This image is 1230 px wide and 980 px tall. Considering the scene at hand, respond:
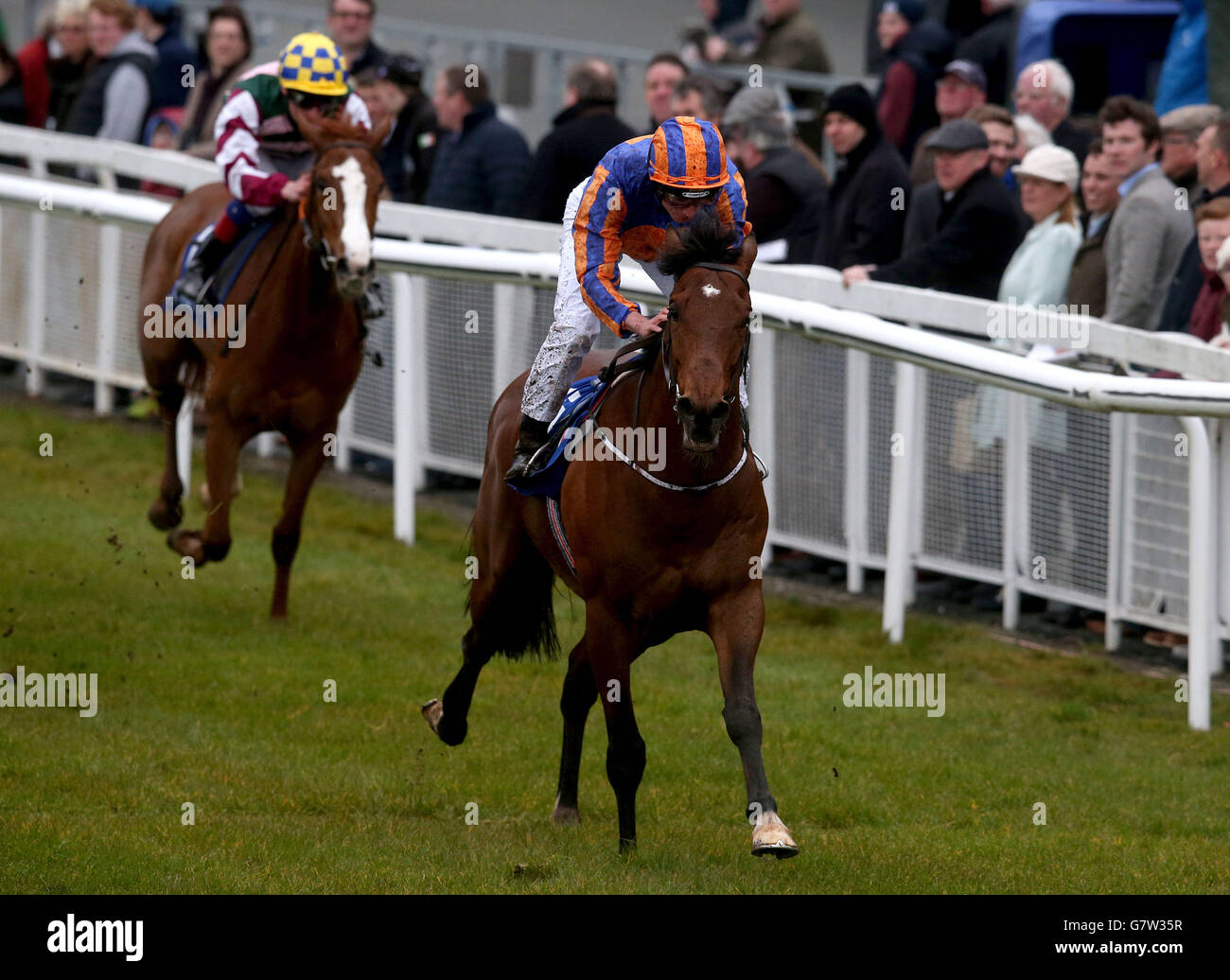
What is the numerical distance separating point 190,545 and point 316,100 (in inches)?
80.1

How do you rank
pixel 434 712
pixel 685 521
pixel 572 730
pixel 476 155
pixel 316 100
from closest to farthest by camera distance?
pixel 685 521, pixel 572 730, pixel 434 712, pixel 316 100, pixel 476 155

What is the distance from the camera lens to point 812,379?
9453 millimetres

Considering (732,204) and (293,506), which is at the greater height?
(732,204)

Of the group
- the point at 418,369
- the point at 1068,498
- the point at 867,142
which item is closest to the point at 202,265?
the point at 418,369

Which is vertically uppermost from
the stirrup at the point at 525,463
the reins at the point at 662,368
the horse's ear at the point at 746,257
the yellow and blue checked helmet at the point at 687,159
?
the yellow and blue checked helmet at the point at 687,159

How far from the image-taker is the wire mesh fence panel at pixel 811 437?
30.7 feet

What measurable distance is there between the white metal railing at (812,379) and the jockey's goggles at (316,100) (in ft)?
4.15

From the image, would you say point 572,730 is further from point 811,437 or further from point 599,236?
point 811,437

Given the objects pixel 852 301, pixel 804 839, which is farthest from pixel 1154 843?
pixel 852 301

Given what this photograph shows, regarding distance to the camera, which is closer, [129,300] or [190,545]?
[190,545]

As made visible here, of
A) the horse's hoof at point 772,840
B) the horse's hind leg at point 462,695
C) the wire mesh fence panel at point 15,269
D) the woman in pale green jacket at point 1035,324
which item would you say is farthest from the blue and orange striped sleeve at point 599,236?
the wire mesh fence panel at point 15,269

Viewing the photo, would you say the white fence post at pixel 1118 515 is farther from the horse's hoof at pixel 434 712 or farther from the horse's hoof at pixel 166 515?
the horse's hoof at pixel 166 515

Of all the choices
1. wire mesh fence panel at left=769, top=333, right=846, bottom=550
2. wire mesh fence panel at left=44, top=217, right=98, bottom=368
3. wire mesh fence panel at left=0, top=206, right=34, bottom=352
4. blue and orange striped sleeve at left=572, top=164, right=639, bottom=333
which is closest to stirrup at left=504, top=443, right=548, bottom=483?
blue and orange striped sleeve at left=572, top=164, right=639, bottom=333

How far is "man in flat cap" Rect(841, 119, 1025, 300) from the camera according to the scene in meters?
9.40
